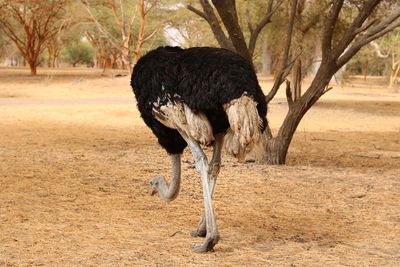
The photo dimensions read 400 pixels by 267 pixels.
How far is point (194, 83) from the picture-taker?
404 cm

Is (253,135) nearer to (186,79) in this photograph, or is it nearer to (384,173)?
(186,79)

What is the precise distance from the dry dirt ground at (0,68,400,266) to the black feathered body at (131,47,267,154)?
889 millimetres

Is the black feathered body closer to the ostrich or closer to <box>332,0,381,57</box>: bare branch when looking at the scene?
the ostrich

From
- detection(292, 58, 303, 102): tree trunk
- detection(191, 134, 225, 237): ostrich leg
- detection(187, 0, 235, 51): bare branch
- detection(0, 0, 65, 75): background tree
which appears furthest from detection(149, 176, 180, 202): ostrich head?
detection(0, 0, 65, 75): background tree

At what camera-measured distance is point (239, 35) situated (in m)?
8.24

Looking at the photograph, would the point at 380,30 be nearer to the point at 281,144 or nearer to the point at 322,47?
the point at 322,47

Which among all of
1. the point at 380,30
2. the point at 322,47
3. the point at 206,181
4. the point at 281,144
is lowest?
the point at 281,144

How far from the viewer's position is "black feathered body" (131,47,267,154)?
396 cm

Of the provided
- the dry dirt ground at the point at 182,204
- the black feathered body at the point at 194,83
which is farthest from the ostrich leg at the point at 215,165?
the dry dirt ground at the point at 182,204

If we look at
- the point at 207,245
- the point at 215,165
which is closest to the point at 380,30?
the point at 215,165

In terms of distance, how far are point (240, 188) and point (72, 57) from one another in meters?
66.6

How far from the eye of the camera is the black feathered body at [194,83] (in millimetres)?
3955

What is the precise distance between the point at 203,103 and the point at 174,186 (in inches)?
27.8

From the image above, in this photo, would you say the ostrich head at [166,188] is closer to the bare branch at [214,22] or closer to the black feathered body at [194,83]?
the black feathered body at [194,83]
